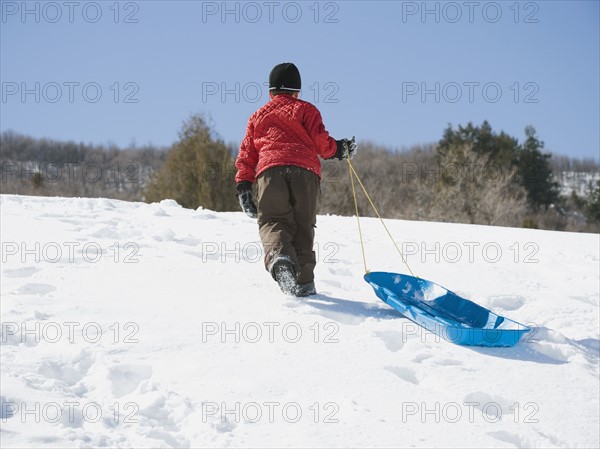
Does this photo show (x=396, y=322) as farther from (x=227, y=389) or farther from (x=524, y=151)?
(x=524, y=151)

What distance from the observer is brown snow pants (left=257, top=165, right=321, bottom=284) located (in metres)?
4.37

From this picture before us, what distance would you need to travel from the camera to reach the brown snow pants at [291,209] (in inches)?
172

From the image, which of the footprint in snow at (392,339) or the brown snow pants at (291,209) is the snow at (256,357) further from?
the brown snow pants at (291,209)

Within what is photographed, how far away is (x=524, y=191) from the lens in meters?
41.6

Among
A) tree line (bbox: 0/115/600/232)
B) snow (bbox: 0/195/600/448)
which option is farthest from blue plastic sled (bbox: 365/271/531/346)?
tree line (bbox: 0/115/600/232)

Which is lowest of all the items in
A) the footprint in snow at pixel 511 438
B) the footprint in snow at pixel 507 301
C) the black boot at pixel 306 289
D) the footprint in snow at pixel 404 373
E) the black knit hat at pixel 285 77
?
the footprint in snow at pixel 511 438

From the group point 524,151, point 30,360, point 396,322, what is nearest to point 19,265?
point 30,360

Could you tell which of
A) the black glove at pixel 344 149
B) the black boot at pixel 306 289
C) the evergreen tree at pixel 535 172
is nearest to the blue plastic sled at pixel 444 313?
the black boot at pixel 306 289

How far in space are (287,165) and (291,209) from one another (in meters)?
0.32

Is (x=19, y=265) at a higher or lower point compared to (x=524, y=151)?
lower

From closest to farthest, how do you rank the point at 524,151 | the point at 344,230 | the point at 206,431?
the point at 206,431, the point at 344,230, the point at 524,151

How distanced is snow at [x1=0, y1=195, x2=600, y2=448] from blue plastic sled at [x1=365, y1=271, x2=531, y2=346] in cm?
9

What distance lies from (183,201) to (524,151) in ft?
88.9

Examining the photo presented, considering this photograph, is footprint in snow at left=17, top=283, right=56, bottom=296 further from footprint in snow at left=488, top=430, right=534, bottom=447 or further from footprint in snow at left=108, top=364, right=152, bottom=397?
footprint in snow at left=488, top=430, right=534, bottom=447
